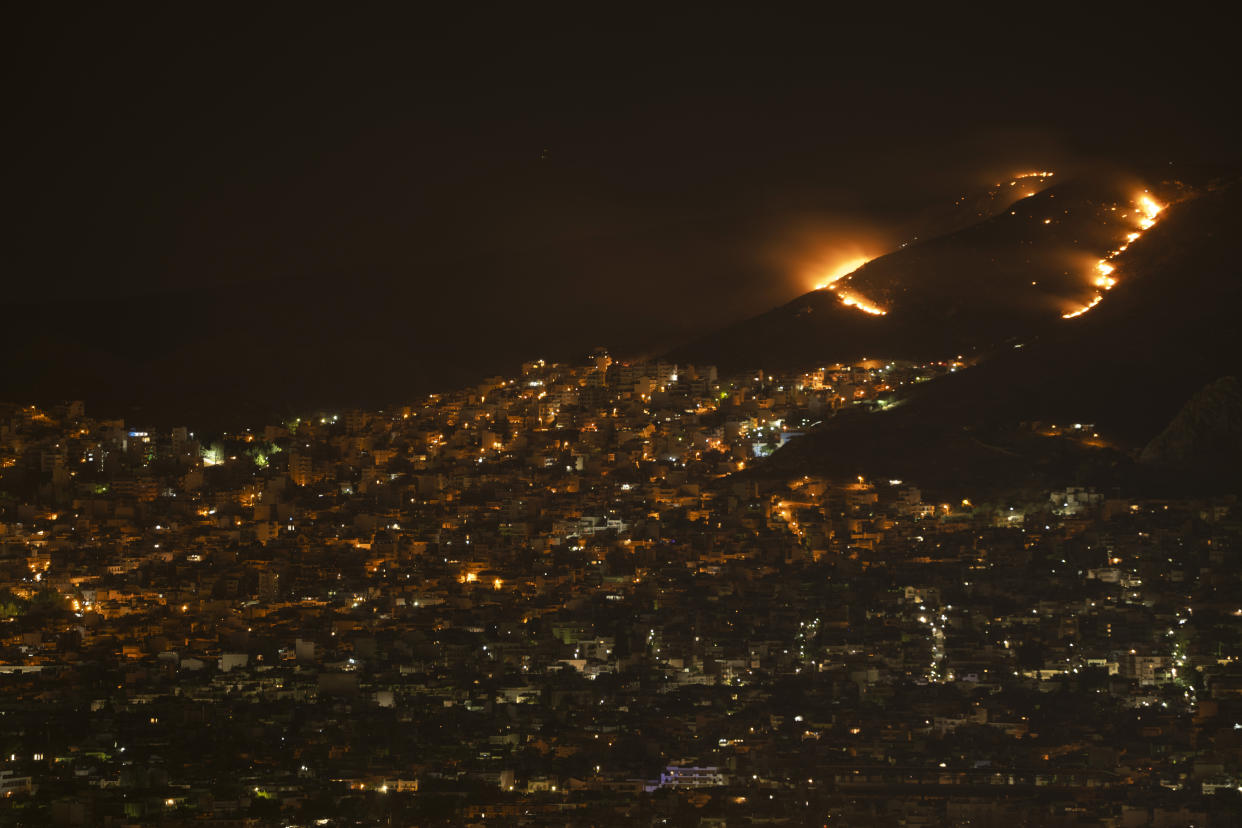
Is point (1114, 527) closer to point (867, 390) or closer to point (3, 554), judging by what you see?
point (867, 390)

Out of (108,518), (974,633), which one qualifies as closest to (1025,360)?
(974,633)

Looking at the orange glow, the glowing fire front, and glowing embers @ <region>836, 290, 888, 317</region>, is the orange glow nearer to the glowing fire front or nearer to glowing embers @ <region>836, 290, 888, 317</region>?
the glowing fire front

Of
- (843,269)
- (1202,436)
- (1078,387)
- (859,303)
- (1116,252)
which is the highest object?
(843,269)

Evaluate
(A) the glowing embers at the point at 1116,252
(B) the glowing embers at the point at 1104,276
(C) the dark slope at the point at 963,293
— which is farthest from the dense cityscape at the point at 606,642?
(B) the glowing embers at the point at 1104,276

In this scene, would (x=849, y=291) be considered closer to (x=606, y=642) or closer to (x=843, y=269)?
(x=843, y=269)

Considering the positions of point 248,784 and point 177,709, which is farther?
point 177,709

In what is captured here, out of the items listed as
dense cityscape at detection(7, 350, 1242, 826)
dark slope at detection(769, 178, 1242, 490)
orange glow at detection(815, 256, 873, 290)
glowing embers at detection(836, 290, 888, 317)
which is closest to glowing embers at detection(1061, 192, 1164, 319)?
dark slope at detection(769, 178, 1242, 490)

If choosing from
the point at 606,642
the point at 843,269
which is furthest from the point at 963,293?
the point at 606,642
